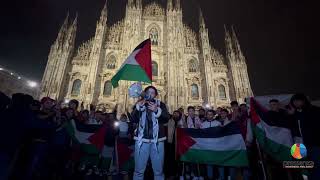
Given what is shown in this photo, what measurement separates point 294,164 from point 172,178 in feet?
10.7

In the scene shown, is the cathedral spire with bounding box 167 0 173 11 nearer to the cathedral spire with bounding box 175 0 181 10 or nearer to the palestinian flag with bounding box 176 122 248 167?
the cathedral spire with bounding box 175 0 181 10

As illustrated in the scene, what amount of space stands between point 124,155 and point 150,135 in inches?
108

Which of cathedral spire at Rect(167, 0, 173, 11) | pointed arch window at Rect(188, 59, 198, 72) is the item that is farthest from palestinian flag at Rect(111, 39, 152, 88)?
cathedral spire at Rect(167, 0, 173, 11)

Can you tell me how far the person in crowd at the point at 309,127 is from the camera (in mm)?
2866

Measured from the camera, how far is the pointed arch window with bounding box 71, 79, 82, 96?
23.2 meters

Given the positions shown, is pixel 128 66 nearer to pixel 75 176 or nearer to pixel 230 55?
pixel 75 176

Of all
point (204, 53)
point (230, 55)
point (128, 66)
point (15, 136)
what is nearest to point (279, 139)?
point (128, 66)

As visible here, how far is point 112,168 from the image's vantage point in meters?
5.71

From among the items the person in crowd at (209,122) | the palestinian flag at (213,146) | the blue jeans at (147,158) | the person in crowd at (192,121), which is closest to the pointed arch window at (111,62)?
the person in crowd at (192,121)

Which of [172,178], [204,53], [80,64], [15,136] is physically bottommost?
[172,178]

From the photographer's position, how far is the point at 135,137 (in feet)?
11.6

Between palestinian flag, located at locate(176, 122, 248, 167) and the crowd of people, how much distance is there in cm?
24

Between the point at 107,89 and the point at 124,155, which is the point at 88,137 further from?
the point at 107,89

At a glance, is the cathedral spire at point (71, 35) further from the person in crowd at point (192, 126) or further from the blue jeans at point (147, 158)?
the blue jeans at point (147, 158)
